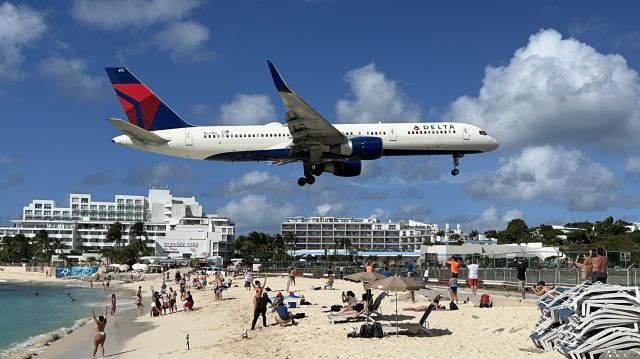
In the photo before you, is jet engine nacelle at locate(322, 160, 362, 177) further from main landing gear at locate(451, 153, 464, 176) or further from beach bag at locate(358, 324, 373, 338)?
beach bag at locate(358, 324, 373, 338)

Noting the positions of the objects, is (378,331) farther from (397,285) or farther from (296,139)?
(296,139)

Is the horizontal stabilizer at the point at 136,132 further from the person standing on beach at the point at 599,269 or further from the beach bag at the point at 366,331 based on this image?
the person standing on beach at the point at 599,269

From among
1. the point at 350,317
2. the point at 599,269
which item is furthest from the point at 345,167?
the point at 599,269

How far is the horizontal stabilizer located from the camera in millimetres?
35434

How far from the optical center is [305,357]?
1708cm

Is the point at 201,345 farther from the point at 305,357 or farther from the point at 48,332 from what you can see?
the point at 48,332

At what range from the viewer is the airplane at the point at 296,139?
3681 cm

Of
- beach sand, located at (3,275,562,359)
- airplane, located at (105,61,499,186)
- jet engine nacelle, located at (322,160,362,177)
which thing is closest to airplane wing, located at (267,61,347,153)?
airplane, located at (105,61,499,186)

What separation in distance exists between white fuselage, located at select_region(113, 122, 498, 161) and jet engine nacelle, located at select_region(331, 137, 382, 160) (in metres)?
1.83

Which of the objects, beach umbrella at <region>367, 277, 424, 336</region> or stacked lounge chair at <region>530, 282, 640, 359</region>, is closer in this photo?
stacked lounge chair at <region>530, 282, 640, 359</region>

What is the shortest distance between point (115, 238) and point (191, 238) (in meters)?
25.3

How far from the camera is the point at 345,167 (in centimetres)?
3953

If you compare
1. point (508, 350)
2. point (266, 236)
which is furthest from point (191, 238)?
point (508, 350)

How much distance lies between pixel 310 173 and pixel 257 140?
3927 millimetres
